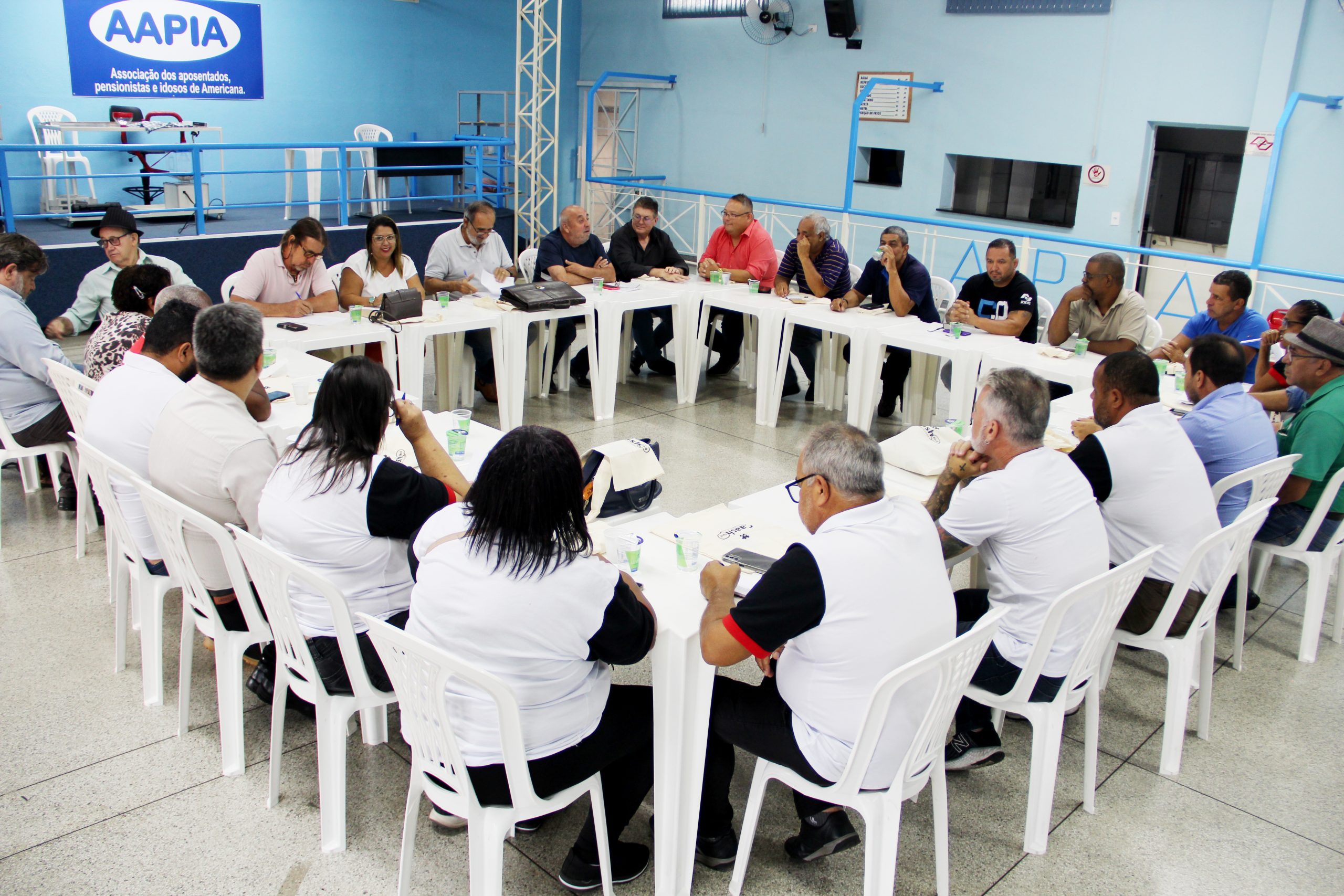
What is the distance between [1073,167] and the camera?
898 cm

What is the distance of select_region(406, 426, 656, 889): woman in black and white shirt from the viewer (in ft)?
5.90

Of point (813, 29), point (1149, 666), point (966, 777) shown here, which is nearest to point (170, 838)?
point (966, 777)

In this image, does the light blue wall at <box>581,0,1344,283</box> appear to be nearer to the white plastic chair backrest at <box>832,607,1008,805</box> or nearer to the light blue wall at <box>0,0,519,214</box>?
the light blue wall at <box>0,0,519,214</box>

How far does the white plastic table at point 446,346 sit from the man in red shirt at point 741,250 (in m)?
1.56

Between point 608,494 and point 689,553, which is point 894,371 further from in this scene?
point 689,553

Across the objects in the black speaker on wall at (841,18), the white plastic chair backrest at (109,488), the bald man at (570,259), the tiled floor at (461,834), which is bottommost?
the tiled floor at (461,834)

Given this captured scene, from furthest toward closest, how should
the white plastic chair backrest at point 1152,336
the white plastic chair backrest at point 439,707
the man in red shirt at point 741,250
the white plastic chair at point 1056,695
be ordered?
the man in red shirt at point 741,250 → the white plastic chair backrest at point 1152,336 → the white plastic chair at point 1056,695 → the white plastic chair backrest at point 439,707

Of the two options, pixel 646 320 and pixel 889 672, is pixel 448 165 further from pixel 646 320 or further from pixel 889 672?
pixel 889 672

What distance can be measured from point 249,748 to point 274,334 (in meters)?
2.26

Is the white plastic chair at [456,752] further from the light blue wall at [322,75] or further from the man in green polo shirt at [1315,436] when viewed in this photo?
the light blue wall at [322,75]

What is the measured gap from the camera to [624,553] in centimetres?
242

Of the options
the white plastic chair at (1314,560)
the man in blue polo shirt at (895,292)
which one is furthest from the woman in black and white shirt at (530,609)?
the man in blue polo shirt at (895,292)

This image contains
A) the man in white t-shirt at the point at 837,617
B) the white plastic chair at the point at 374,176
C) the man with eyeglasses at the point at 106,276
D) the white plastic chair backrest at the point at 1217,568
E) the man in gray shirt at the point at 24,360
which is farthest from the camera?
the white plastic chair at the point at 374,176

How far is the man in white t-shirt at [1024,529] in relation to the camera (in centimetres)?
230
